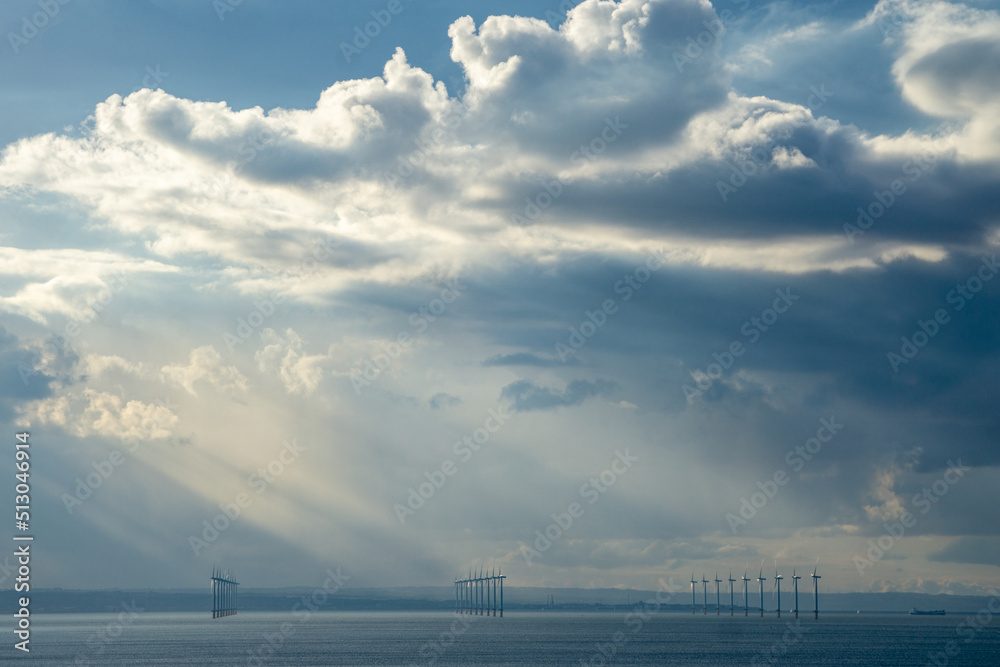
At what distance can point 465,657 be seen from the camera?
18138cm

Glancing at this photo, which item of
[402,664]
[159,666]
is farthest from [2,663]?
[402,664]

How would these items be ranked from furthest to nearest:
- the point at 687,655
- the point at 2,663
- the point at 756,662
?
the point at 687,655 → the point at 756,662 → the point at 2,663

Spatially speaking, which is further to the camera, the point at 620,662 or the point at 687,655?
the point at 687,655

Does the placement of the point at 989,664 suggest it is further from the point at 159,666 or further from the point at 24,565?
the point at 24,565

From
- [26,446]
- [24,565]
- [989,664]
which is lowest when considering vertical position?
[989,664]

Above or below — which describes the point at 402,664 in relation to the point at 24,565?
below

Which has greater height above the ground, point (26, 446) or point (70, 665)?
point (26, 446)

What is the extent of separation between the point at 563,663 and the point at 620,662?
1150 cm

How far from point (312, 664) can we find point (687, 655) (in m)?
76.4

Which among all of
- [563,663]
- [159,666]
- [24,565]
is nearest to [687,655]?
[563,663]

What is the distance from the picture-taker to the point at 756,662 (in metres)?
181

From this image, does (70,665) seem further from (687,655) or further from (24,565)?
(687,655)

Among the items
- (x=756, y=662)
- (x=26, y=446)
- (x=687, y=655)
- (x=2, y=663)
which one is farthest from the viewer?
(x=687, y=655)

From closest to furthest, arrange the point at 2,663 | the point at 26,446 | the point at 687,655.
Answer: the point at 26,446
the point at 2,663
the point at 687,655
